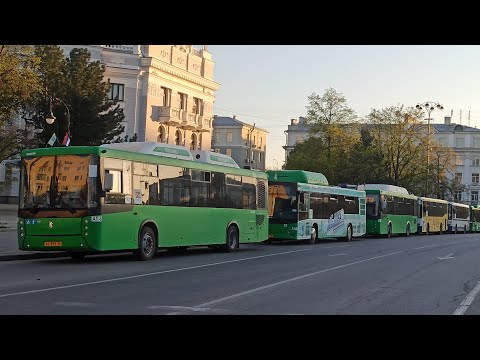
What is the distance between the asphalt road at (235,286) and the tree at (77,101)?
20.8 m

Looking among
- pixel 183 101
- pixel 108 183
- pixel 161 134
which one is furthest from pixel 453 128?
pixel 108 183

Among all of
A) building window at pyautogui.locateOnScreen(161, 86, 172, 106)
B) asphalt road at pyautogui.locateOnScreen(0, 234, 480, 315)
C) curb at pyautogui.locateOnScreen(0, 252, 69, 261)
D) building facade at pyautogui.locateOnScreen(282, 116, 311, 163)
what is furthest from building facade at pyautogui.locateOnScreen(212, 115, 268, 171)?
asphalt road at pyautogui.locateOnScreen(0, 234, 480, 315)

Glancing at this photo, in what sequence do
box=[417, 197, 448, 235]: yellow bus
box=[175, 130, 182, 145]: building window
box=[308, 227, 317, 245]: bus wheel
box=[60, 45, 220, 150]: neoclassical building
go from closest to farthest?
box=[308, 227, 317, 245]: bus wheel < box=[417, 197, 448, 235]: yellow bus < box=[60, 45, 220, 150]: neoclassical building < box=[175, 130, 182, 145]: building window

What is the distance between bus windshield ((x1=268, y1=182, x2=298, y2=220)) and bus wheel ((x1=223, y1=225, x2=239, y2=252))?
6845mm

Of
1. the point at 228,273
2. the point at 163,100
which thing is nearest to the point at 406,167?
the point at 163,100

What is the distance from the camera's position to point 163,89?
67688 mm

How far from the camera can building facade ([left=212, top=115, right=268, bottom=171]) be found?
117588 millimetres

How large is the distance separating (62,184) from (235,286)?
6.68 meters

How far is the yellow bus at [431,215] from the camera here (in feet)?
187

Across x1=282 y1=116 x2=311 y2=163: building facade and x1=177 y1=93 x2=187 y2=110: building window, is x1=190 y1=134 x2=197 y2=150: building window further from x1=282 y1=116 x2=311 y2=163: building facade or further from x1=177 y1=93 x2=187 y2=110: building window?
x1=282 y1=116 x2=311 y2=163: building facade

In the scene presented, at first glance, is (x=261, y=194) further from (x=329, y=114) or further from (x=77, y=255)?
(x=329, y=114)

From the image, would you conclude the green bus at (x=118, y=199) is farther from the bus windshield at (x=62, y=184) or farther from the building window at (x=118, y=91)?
the building window at (x=118, y=91)

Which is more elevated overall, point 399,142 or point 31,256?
point 399,142
